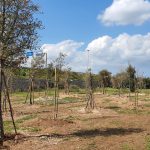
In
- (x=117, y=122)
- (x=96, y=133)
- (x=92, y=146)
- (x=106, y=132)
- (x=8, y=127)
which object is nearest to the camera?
(x=92, y=146)

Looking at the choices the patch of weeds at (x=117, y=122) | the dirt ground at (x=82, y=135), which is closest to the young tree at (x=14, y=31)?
the dirt ground at (x=82, y=135)

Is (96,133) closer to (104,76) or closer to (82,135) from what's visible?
(82,135)

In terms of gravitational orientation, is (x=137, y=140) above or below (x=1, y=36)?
below

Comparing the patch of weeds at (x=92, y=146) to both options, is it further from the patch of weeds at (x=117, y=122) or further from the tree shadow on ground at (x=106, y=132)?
the patch of weeds at (x=117, y=122)

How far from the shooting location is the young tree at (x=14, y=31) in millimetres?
18734

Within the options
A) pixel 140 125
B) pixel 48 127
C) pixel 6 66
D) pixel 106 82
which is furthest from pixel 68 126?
pixel 106 82

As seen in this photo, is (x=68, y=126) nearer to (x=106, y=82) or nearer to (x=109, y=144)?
(x=109, y=144)

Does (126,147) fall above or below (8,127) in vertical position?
below

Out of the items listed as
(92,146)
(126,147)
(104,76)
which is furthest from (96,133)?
(104,76)

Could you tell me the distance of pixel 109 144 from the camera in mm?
16859

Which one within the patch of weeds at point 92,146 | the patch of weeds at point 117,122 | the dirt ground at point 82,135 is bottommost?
the patch of weeds at point 92,146

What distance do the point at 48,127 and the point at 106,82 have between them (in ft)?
203

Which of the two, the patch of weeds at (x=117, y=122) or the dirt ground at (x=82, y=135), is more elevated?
the patch of weeds at (x=117, y=122)

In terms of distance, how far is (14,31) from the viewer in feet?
62.4
